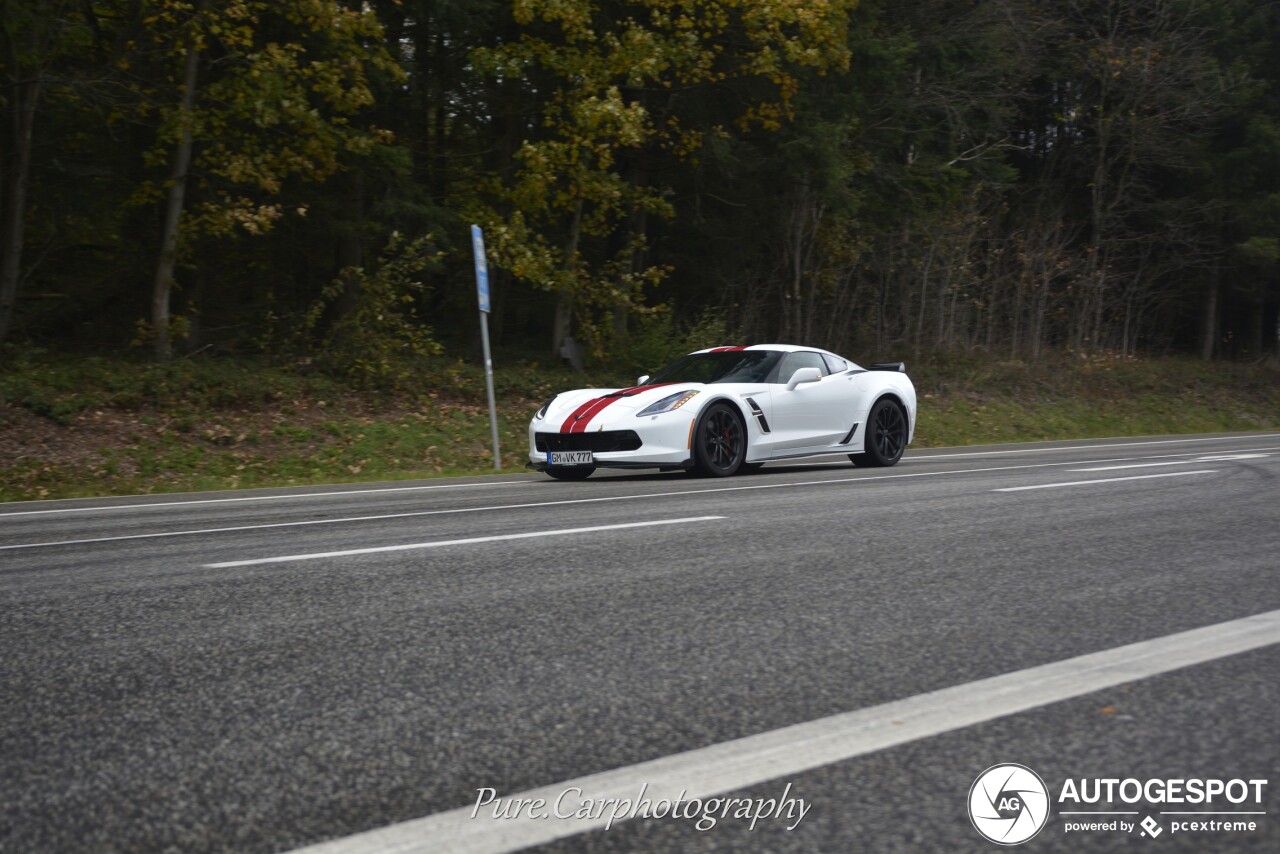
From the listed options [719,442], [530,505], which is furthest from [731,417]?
[530,505]

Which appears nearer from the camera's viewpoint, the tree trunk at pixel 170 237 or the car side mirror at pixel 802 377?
the car side mirror at pixel 802 377

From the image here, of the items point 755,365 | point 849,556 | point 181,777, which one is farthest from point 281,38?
point 181,777

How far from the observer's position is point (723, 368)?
1255 cm

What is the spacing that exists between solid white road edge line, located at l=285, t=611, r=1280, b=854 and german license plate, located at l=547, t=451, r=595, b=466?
7.56 m

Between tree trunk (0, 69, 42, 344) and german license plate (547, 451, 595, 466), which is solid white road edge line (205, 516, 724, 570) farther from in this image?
tree trunk (0, 69, 42, 344)

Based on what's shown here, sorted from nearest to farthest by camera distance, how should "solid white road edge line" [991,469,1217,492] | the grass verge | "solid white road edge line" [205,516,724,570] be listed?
"solid white road edge line" [205,516,724,570], "solid white road edge line" [991,469,1217,492], the grass verge

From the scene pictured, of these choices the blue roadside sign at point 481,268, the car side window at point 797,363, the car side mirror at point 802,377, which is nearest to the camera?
the car side mirror at point 802,377

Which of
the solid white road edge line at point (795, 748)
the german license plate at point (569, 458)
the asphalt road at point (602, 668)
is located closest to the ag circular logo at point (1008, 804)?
the asphalt road at point (602, 668)

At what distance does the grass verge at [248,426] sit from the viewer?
13.6 meters

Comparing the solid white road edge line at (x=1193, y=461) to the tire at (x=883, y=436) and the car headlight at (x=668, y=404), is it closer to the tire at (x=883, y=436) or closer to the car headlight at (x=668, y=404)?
the tire at (x=883, y=436)

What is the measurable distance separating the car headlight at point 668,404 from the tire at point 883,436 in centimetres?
278

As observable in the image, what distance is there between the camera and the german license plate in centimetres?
1138

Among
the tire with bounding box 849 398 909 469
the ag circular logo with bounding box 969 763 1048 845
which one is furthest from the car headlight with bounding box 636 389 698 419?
the ag circular logo with bounding box 969 763 1048 845

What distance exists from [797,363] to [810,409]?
1.79 ft
